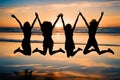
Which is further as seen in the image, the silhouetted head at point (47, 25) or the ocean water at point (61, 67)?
the ocean water at point (61, 67)

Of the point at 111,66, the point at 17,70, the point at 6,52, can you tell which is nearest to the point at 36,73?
the point at 17,70

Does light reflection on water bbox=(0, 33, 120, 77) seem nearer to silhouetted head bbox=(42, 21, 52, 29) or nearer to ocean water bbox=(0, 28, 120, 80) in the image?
ocean water bbox=(0, 28, 120, 80)

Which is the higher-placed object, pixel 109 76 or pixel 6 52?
pixel 6 52

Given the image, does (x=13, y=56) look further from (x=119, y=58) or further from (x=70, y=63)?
(x=119, y=58)

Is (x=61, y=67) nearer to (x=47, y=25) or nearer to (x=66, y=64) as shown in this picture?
(x=66, y=64)

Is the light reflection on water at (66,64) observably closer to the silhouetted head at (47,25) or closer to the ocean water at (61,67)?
the ocean water at (61,67)

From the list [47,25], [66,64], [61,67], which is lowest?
[61,67]

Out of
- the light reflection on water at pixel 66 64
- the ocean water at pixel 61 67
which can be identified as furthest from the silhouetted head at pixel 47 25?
the light reflection on water at pixel 66 64

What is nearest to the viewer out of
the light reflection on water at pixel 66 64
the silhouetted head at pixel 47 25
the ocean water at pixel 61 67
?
the silhouetted head at pixel 47 25

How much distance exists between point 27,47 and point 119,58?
789cm

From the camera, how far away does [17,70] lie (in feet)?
53.1

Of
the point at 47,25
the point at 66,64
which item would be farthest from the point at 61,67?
the point at 47,25

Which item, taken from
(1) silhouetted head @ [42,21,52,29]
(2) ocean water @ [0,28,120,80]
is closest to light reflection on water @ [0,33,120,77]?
(2) ocean water @ [0,28,120,80]

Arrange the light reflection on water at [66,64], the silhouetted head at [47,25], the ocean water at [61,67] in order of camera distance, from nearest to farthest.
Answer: the silhouetted head at [47,25]
the ocean water at [61,67]
the light reflection on water at [66,64]
